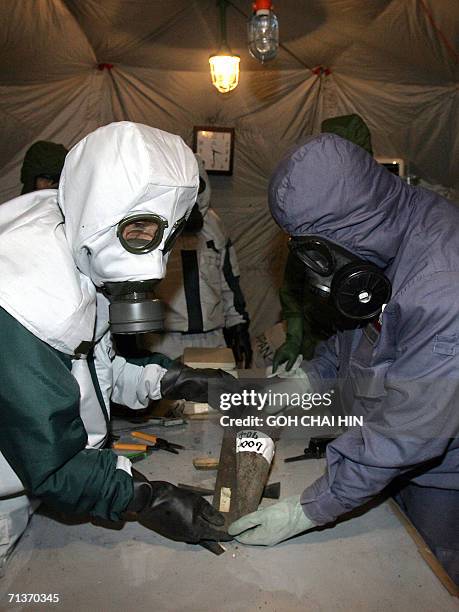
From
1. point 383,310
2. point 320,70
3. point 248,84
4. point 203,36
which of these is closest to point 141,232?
point 383,310

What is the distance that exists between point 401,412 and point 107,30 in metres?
3.34

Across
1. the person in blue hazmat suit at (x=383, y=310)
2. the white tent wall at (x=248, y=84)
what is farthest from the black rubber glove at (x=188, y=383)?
the white tent wall at (x=248, y=84)

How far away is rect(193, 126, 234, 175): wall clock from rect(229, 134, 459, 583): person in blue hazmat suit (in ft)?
9.95

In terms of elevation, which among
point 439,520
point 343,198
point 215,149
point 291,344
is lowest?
point 291,344

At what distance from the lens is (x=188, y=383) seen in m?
1.76

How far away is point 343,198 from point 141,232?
48 centimetres

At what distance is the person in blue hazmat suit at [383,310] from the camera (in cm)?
114

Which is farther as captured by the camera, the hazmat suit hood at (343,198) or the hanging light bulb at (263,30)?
the hanging light bulb at (263,30)

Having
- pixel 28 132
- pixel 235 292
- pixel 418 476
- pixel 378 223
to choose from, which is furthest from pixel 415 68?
pixel 418 476

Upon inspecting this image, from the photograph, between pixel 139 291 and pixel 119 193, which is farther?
pixel 139 291

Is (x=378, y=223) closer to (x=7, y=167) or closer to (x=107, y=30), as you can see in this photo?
(x=107, y=30)

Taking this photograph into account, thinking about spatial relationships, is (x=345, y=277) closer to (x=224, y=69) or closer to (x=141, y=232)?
(x=141, y=232)

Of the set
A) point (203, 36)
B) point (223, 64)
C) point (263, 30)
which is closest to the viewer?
point (263, 30)

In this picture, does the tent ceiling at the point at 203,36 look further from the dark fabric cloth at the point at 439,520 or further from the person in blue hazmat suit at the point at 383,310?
the dark fabric cloth at the point at 439,520
